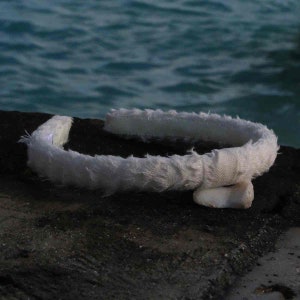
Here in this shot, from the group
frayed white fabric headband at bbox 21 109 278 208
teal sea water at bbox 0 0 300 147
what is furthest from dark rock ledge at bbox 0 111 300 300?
teal sea water at bbox 0 0 300 147

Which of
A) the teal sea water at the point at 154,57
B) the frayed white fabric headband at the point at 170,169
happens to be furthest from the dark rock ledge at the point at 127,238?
the teal sea water at the point at 154,57

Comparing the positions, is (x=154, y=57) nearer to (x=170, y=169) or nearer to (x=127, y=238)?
(x=170, y=169)

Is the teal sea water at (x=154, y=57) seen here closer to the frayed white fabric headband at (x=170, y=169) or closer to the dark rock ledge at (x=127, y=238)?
the frayed white fabric headband at (x=170, y=169)

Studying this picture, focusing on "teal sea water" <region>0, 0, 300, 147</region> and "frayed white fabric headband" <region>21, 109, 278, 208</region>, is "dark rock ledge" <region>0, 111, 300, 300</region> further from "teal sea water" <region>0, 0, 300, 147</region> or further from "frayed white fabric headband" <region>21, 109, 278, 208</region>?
"teal sea water" <region>0, 0, 300, 147</region>

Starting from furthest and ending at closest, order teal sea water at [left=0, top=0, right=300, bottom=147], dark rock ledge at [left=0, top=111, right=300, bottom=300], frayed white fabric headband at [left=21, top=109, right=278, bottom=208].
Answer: teal sea water at [left=0, top=0, right=300, bottom=147], frayed white fabric headband at [left=21, top=109, right=278, bottom=208], dark rock ledge at [left=0, top=111, right=300, bottom=300]

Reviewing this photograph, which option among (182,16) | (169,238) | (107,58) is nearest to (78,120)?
(169,238)

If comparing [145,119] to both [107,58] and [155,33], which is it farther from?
[155,33]
